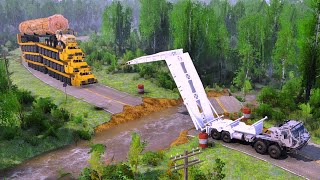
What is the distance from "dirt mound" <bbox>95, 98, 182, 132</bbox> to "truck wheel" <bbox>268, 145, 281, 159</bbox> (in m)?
11.4

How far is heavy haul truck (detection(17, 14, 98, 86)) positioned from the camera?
31020 mm

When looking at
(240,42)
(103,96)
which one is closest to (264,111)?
(103,96)

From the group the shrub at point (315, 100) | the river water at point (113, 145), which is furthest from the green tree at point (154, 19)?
the shrub at point (315, 100)

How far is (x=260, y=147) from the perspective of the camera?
16.9m

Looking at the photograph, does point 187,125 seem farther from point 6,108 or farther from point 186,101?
point 6,108

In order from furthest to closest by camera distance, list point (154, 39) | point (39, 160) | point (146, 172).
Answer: point (154, 39), point (39, 160), point (146, 172)

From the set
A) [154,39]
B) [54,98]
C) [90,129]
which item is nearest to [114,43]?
[154,39]

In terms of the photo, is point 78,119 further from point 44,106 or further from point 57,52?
point 57,52

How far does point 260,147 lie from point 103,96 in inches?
632

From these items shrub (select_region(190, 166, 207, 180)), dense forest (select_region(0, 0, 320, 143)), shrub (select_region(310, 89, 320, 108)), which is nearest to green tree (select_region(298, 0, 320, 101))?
dense forest (select_region(0, 0, 320, 143))

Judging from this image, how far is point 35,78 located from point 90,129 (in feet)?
54.2

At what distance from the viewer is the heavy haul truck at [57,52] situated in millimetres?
31020

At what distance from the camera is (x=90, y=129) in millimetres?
21719

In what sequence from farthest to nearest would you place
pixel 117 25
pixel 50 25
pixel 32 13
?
pixel 32 13 → pixel 117 25 → pixel 50 25
